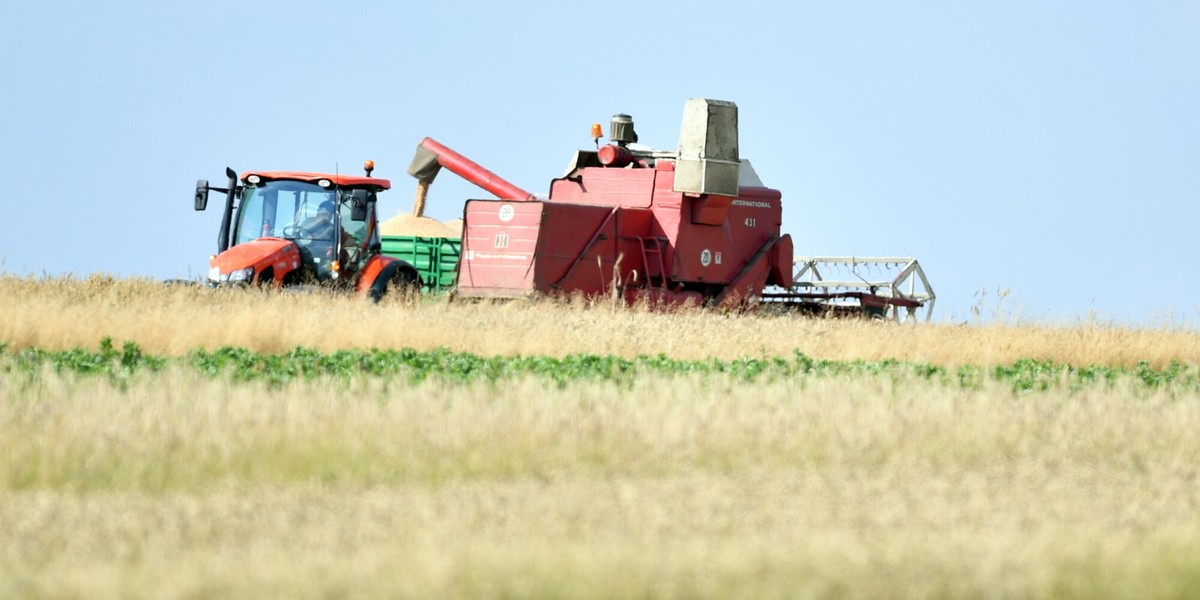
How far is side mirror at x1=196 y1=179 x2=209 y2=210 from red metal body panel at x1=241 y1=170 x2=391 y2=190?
69 centimetres

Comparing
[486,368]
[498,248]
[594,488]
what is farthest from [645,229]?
[594,488]

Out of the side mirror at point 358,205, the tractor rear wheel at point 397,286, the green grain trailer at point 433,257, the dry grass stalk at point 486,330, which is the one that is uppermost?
the side mirror at point 358,205

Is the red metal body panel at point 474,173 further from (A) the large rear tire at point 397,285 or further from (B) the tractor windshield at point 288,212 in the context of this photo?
(B) the tractor windshield at point 288,212

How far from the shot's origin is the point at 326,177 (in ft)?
59.1

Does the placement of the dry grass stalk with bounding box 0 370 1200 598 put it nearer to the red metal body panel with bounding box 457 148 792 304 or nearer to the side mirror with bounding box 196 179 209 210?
the side mirror with bounding box 196 179 209 210

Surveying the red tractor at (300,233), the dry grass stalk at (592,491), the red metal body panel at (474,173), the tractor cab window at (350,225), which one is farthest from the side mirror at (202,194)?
the dry grass stalk at (592,491)

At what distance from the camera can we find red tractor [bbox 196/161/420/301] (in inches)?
704

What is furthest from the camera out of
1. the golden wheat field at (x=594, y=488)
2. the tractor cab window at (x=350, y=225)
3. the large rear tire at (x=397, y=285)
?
the large rear tire at (x=397, y=285)

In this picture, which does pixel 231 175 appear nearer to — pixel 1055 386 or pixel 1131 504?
pixel 1055 386

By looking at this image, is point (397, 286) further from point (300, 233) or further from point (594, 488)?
point (594, 488)

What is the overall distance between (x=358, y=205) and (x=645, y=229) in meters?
4.72

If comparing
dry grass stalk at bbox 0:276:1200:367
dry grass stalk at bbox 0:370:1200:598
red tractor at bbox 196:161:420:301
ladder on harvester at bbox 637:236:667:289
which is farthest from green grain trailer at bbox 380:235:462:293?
dry grass stalk at bbox 0:370:1200:598

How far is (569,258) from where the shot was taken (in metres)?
19.8

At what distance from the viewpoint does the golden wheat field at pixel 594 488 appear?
5.26 m
